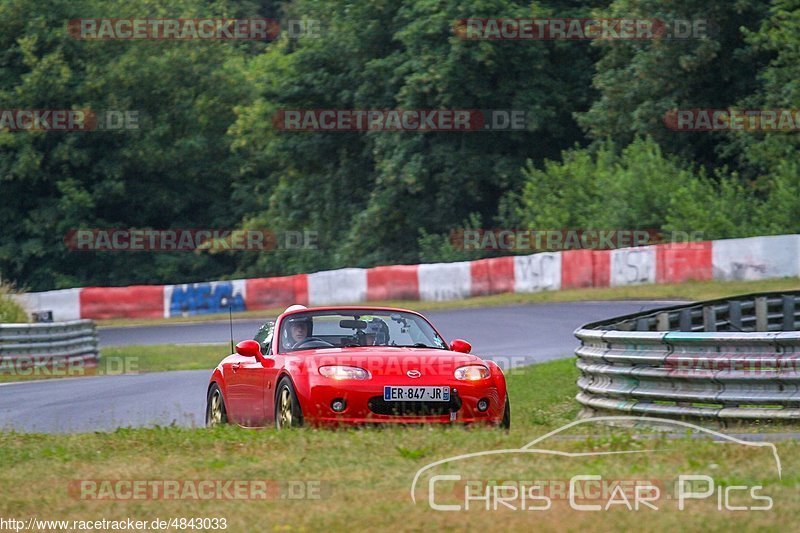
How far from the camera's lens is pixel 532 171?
38.6 metres

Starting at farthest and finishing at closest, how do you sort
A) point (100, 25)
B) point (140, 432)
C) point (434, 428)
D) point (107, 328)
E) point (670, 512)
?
point (100, 25) < point (107, 328) < point (140, 432) < point (434, 428) < point (670, 512)

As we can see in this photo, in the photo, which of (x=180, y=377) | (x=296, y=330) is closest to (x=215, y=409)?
(x=296, y=330)

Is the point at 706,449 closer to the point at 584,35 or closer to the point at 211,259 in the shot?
the point at 584,35

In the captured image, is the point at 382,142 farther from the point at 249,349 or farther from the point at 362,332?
the point at 249,349

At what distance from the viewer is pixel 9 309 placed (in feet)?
81.1

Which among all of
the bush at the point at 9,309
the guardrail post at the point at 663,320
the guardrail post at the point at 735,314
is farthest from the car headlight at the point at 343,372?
the bush at the point at 9,309

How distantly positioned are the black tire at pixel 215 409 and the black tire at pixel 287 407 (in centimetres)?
141

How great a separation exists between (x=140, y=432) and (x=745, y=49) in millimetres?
29384

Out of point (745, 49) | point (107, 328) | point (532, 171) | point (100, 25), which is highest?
point (100, 25)

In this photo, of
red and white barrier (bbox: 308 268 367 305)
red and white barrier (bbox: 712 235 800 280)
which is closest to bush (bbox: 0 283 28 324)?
red and white barrier (bbox: 308 268 367 305)

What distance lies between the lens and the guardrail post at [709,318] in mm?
13758

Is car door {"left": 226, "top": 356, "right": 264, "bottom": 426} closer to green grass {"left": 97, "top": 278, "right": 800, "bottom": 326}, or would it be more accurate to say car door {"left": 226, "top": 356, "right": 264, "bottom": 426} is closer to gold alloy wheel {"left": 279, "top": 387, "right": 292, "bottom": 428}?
gold alloy wheel {"left": 279, "top": 387, "right": 292, "bottom": 428}

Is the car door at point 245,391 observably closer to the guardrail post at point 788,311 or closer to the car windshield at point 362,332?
the car windshield at point 362,332

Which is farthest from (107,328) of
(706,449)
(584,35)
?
(706,449)
